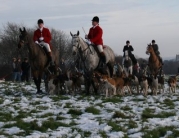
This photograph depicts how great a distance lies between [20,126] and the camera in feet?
28.7

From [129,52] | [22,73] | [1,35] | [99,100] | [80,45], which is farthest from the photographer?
[1,35]

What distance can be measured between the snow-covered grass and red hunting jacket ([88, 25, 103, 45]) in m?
3.08

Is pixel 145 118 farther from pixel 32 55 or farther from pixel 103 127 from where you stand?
pixel 32 55

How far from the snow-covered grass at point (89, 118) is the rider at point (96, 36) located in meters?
2.82

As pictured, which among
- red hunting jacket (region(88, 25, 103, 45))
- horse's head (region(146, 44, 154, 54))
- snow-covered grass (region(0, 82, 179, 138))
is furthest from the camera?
horse's head (region(146, 44, 154, 54))

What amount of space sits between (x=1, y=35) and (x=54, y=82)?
53.9 metres

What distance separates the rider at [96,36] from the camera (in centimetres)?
1568

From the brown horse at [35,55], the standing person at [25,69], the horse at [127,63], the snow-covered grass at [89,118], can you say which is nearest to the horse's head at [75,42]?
the brown horse at [35,55]

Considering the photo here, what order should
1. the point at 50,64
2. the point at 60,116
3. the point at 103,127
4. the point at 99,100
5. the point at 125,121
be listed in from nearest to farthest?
the point at 103,127, the point at 125,121, the point at 60,116, the point at 99,100, the point at 50,64

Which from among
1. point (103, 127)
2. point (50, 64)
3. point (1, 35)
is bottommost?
point (103, 127)

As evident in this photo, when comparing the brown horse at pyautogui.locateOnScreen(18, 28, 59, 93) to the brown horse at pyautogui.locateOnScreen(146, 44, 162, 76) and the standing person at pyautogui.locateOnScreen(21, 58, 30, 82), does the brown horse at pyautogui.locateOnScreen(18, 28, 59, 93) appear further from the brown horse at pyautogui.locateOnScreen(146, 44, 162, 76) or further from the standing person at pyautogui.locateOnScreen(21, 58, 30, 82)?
the standing person at pyautogui.locateOnScreen(21, 58, 30, 82)

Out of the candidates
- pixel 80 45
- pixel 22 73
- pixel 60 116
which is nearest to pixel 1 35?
pixel 22 73

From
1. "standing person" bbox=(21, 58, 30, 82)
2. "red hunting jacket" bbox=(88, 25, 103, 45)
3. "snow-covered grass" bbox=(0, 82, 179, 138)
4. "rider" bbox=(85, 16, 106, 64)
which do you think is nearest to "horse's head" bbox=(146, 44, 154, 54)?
"rider" bbox=(85, 16, 106, 64)

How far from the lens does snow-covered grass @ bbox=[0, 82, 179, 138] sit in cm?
809
